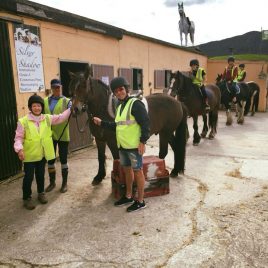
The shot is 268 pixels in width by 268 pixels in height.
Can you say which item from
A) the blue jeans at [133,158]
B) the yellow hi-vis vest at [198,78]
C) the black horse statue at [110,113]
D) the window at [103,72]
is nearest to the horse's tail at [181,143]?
the black horse statue at [110,113]

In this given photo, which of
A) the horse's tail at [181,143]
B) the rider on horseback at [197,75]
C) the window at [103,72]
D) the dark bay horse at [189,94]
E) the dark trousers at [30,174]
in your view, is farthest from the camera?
the rider on horseback at [197,75]

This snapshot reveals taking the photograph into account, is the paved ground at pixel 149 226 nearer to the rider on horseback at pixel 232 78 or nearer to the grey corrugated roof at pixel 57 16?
the grey corrugated roof at pixel 57 16

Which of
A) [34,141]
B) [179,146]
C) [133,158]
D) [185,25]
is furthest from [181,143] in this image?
[185,25]

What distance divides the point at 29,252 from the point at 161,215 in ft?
5.52

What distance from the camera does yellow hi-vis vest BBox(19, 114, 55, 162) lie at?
4094mm

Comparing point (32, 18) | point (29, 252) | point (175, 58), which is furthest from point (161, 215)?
point (175, 58)

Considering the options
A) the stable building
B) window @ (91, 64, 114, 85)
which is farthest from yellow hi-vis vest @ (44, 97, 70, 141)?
window @ (91, 64, 114, 85)

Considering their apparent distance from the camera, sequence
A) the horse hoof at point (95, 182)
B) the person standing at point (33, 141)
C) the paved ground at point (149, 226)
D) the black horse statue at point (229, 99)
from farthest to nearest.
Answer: the black horse statue at point (229, 99) < the horse hoof at point (95, 182) < the person standing at point (33, 141) < the paved ground at point (149, 226)

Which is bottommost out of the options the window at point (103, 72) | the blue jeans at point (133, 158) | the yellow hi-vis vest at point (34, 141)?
the blue jeans at point (133, 158)

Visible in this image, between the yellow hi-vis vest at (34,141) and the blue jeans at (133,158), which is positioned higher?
the yellow hi-vis vest at (34,141)

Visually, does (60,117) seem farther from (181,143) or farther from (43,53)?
(43,53)

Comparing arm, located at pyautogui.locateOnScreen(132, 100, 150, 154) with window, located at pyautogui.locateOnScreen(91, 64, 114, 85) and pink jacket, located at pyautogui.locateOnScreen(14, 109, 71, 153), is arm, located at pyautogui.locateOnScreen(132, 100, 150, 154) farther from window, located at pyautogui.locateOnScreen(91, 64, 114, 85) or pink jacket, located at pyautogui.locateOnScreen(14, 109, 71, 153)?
window, located at pyautogui.locateOnScreen(91, 64, 114, 85)

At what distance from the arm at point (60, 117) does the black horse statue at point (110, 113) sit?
0.44ft

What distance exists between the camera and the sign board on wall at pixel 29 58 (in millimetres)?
5555
